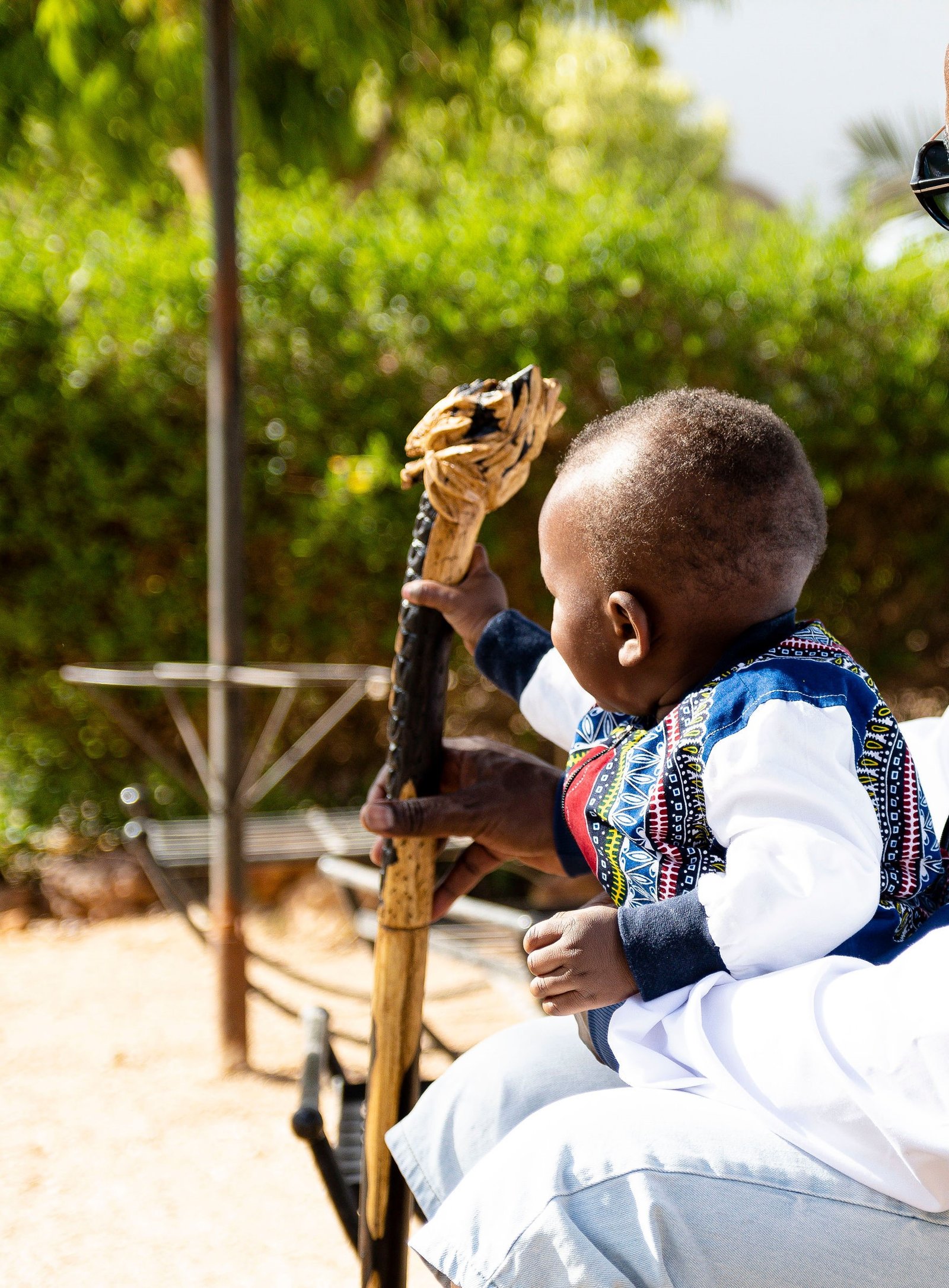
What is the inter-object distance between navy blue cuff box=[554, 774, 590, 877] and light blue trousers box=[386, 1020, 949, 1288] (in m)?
0.38

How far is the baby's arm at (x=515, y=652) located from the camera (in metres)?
1.57

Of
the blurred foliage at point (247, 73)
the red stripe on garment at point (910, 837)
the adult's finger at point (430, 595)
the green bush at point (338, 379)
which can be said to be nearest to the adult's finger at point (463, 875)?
the adult's finger at point (430, 595)

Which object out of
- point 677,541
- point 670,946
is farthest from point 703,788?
point 677,541

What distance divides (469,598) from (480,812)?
11.6 inches

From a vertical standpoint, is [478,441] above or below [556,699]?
above

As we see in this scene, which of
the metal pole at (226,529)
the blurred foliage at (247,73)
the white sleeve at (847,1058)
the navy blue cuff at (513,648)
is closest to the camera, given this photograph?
the white sleeve at (847,1058)

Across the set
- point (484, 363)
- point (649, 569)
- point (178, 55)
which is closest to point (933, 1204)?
point (649, 569)

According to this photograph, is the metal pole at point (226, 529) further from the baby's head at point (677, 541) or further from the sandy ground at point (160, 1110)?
the baby's head at point (677, 541)

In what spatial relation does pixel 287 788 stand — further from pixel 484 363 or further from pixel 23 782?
pixel 484 363

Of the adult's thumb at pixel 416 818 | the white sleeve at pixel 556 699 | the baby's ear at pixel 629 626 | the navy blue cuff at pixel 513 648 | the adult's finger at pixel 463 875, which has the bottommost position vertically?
the adult's finger at pixel 463 875

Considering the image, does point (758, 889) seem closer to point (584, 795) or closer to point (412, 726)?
point (584, 795)

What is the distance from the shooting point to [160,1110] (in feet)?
11.3

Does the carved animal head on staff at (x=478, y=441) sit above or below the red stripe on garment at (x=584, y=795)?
above

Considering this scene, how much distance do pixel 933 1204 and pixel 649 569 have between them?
0.69 metres
